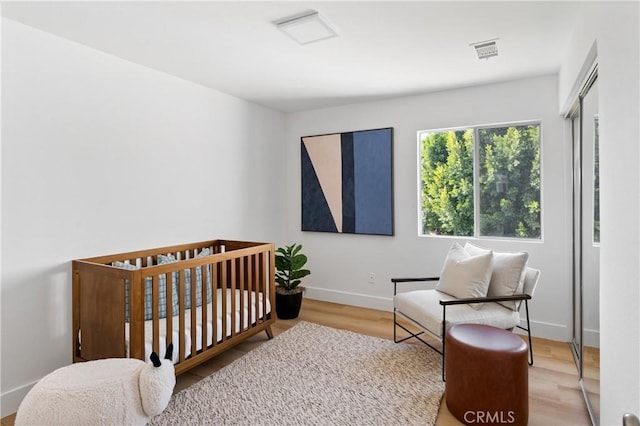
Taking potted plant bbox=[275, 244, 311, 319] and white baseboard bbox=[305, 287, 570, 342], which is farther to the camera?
potted plant bbox=[275, 244, 311, 319]

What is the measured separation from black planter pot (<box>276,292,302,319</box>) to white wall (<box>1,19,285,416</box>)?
3.18 ft

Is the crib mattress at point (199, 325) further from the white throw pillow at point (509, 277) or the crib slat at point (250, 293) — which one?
the white throw pillow at point (509, 277)

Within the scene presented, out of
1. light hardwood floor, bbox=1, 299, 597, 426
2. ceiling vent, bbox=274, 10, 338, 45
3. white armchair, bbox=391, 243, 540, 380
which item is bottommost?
light hardwood floor, bbox=1, 299, 597, 426

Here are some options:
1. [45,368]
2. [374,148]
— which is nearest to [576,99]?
[374,148]

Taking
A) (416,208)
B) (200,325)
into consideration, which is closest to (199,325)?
(200,325)

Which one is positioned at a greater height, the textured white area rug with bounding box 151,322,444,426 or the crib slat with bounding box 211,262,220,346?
the crib slat with bounding box 211,262,220,346

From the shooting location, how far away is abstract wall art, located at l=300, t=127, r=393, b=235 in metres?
3.98

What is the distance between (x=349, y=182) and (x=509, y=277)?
205 centimetres

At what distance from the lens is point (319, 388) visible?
237 cm

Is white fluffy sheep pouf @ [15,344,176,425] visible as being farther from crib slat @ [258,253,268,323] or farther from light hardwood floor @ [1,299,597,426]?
crib slat @ [258,253,268,323]

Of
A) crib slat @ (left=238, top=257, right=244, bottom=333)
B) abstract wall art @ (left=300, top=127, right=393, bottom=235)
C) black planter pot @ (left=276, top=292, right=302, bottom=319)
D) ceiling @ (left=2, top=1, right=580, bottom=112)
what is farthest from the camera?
abstract wall art @ (left=300, top=127, right=393, bottom=235)

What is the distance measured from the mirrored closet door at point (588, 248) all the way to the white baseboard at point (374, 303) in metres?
0.34

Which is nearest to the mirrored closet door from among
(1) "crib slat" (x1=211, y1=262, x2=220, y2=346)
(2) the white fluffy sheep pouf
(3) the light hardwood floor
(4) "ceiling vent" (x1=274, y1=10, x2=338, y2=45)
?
(3) the light hardwood floor

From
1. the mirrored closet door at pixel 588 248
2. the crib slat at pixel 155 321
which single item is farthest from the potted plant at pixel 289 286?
the mirrored closet door at pixel 588 248
